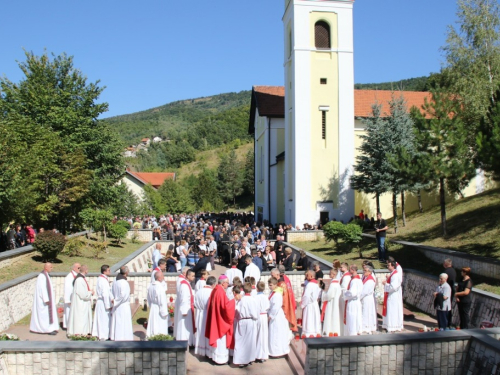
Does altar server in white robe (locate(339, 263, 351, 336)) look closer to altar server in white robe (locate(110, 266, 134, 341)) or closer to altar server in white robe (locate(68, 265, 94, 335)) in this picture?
altar server in white robe (locate(110, 266, 134, 341))

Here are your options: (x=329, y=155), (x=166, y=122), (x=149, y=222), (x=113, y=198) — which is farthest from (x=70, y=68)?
(x=166, y=122)

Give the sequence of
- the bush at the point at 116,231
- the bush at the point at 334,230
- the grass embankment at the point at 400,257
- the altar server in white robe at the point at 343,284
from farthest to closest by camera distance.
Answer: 1. the bush at the point at 116,231
2. the bush at the point at 334,230
3. the grass embankment at the point at 400,257
4. the altar server in white robe at the point at 343,284

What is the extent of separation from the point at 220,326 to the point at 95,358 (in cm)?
278

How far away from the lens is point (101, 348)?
678 centimetres

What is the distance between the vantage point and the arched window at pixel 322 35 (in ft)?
107

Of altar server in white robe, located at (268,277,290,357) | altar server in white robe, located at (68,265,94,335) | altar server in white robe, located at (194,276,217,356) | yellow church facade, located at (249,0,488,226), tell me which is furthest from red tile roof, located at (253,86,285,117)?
altar server in white robe, located at (268,277,290,357)

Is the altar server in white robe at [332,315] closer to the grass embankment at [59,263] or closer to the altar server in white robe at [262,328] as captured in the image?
the altar server in white robe at [262,328]

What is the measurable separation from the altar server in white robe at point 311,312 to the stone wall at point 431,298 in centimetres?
296

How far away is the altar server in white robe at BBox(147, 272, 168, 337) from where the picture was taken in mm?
10109

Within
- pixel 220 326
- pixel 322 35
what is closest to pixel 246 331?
pixel 220 326

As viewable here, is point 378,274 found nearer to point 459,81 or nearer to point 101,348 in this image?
point 101,348

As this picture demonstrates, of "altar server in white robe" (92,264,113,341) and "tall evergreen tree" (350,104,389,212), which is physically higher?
"tall evergreen tree" (350,104,389,212)

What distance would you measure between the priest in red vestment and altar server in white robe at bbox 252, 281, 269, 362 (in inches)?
20.4

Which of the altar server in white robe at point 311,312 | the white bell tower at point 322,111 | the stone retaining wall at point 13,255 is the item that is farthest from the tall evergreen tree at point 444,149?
the stone retaining wall at point 13,255
